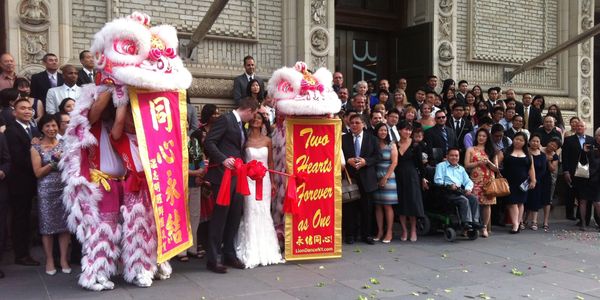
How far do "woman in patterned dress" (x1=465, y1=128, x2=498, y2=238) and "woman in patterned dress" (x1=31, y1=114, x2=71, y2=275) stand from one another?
5776mm

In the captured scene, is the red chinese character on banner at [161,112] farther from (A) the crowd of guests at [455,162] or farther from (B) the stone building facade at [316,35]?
(B) the stone building facade at [316,35]

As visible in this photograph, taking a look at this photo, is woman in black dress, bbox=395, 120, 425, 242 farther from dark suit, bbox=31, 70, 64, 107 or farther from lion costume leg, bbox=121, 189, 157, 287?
dark suit, bbox=31, 70, 64, 107

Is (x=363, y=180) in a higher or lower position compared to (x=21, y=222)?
higher

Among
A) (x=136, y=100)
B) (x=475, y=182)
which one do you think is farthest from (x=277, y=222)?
(x=475, y=182)

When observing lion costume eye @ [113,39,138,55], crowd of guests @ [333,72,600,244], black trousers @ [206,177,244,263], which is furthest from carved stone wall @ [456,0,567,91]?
lion costume eye @ [113,39,138,55]

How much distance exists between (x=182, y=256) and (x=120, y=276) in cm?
102

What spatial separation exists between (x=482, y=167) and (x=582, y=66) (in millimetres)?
9194

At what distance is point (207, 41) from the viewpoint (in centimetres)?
1112

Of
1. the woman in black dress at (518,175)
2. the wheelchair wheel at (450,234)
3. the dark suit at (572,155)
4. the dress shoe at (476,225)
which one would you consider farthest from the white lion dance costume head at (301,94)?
the dark suit at (572,155)

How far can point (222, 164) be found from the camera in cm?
618

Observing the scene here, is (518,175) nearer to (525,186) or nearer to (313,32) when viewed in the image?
(525,186)

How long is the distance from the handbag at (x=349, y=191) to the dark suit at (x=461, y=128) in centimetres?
266

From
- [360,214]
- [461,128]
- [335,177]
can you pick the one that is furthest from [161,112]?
[461,128]

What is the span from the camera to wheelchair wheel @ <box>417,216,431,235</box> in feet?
28.8
